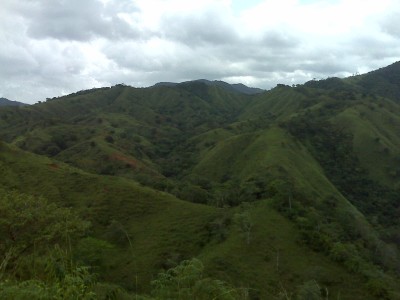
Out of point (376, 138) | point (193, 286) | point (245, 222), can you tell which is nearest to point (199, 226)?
point (245, 222)

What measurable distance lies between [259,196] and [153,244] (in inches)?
1237

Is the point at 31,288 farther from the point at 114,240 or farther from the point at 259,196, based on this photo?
the point at 259,196

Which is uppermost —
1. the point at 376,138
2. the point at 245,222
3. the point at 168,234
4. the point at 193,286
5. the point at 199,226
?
the point at 193,286

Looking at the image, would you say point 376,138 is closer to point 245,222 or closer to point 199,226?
point 245,222

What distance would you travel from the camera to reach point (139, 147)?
6855 inches

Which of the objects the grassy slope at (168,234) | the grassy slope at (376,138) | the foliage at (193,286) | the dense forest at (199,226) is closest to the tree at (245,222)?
the dense forest at (199,226)

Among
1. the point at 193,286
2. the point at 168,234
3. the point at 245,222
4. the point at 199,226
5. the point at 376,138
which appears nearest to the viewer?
the point at 193,286

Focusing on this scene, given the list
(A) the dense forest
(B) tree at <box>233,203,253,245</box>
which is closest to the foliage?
(A) the dense forest

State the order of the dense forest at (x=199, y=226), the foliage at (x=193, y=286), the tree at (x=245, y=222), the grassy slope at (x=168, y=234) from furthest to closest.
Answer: the tree at (x=245, y=222) → the grassy slope at (x=168, y=234) → the dense forest at (x=199, y=226) → the foliage at (x=193, y=286)

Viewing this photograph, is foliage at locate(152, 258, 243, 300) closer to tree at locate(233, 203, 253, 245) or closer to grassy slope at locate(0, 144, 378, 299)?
grassy slope at locate(0, 144, 378, 299)

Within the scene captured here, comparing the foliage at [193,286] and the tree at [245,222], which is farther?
the tree at [245,222]

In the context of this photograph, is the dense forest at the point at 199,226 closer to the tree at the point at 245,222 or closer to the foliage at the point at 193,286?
the foliage at the point at 193,286

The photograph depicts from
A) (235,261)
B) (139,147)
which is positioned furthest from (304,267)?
(139,147)

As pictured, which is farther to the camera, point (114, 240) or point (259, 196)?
point (259, 196)
